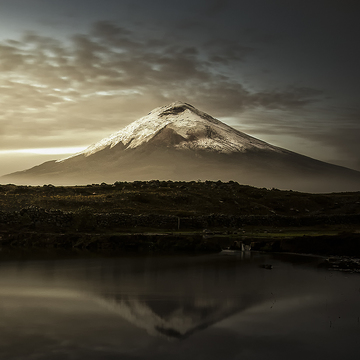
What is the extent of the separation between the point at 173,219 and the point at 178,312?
28.8 meters

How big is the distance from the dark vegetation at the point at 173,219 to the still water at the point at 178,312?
8.06 metres

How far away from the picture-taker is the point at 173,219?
1718 inches

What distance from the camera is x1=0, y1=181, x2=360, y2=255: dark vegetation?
3244 centimetres

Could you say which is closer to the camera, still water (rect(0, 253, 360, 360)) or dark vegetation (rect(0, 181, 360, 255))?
still water (rect(0, 253, 360, 360))

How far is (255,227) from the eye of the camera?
151ft

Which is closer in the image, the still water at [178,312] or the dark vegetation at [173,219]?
the still water at [178,312]

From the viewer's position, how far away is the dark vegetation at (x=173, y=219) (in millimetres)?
32438

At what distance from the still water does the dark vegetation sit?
8062 millimetres

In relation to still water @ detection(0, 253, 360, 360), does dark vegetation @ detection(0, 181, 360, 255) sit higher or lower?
higher

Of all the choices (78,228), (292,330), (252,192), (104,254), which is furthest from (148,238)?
(252,192)

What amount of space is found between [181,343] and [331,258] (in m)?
16.7

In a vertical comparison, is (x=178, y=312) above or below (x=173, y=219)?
below

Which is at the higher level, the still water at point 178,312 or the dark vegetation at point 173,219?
the dark vegetation at point 173,219

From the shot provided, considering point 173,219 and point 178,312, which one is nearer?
point 178,312
